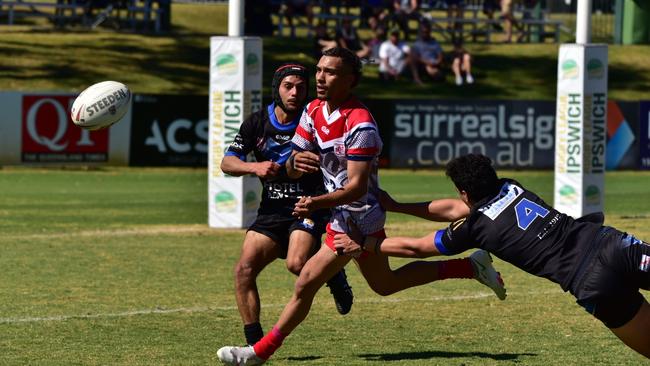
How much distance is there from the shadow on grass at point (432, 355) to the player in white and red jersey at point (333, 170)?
895mm

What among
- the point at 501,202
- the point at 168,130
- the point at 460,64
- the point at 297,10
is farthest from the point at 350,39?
the point at 501,202

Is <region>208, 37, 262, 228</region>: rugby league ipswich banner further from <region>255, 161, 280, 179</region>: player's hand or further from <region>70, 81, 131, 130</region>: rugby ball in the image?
<region>255, 161, 280, 179</region>: player's hand

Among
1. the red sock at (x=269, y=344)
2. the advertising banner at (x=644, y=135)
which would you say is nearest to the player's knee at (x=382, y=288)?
the red sock at (x=269, y=344)

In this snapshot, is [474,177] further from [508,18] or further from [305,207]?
[508,18]

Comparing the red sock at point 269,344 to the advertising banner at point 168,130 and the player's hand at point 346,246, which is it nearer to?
the player's hand at point 346,246

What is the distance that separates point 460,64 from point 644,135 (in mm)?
8031

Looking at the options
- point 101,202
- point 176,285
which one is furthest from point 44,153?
point 176,285

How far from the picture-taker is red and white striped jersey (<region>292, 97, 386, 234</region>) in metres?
8.67

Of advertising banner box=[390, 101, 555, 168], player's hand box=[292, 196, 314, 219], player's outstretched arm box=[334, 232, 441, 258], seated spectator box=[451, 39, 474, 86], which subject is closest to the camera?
player's outstretched arm box=[334, 232, 441, 258]

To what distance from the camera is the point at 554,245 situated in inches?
309

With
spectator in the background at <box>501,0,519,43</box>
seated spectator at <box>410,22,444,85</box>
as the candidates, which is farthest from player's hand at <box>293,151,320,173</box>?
spectator in the background at <box>501,0,519,43</box>

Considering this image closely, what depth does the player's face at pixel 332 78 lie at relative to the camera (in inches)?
345

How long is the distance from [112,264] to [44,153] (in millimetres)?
12409

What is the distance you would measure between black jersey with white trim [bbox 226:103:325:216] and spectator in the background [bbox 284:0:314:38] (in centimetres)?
2763
